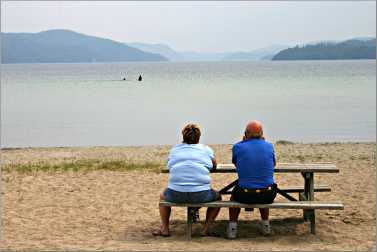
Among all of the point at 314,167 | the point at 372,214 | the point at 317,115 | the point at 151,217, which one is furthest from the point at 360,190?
the point at 317,115

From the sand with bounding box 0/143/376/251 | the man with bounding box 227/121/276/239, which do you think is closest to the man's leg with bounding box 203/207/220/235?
the sand with bounding box 0/143/376/251

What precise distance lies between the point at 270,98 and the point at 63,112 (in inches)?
757

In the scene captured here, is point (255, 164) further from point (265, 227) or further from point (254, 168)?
point (265, 227)

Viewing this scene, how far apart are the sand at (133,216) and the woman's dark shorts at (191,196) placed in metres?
0.47

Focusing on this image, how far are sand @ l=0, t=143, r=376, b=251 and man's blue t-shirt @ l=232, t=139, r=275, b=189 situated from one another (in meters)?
0.68

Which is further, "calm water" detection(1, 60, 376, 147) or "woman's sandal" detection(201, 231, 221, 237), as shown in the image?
"calm water" detection(1, 60, 376, 147)

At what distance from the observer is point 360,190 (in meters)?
10.3

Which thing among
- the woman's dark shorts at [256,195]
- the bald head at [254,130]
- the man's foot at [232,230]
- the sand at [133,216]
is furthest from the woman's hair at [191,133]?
the sand at [133,216]

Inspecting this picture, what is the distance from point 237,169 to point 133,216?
2.17 meters

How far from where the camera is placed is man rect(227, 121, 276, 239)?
22.7 ft

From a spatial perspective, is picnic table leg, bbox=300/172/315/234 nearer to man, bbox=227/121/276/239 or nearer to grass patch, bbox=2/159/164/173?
man, bbox=227/121/276/239

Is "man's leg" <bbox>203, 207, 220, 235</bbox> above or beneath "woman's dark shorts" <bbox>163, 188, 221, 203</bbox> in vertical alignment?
beneath

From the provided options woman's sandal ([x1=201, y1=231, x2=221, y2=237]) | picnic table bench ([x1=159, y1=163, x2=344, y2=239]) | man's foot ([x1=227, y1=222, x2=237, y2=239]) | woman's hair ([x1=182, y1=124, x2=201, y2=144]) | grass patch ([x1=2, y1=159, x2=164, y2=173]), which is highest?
woman's hair ([x1=182, y1=124, x2=201, y2=144])

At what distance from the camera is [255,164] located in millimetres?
6949
